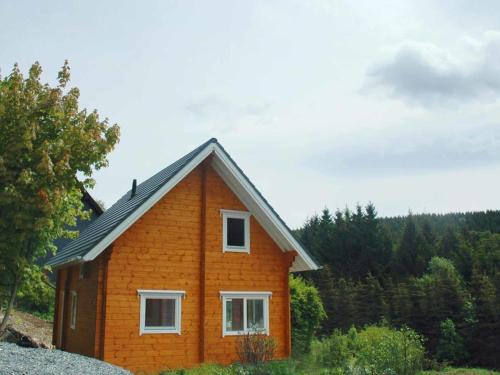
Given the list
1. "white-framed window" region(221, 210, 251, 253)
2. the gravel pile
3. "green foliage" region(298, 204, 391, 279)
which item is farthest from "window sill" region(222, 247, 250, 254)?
"green foliage" region(298, 204, 391, 279)

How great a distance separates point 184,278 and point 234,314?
2.13 meters

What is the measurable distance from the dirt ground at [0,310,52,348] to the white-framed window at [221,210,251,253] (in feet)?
27.9

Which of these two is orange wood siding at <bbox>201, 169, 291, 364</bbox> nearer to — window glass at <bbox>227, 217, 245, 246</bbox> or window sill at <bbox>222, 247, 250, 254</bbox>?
window sill at <bbox>222, 247, 250, 254</bbox>

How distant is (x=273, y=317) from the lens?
58.6 feet

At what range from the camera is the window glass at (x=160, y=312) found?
1590cm

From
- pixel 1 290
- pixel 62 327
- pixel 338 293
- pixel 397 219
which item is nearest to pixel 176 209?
pixel 1 290

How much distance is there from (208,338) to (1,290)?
6.15 meters

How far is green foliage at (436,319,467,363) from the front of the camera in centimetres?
2297

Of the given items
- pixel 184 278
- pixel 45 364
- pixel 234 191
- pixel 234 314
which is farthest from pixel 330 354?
pixel 45 364

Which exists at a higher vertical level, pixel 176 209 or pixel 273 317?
pixel 176 209

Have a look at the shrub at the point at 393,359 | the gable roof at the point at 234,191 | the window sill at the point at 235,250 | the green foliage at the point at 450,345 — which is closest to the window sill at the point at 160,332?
the gable roof at the point at 234,191

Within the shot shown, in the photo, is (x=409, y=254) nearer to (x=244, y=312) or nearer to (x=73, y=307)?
(x=244, y=312)

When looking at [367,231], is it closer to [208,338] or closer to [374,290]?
[374,290]

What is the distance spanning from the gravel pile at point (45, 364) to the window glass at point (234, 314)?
5.21 meters
